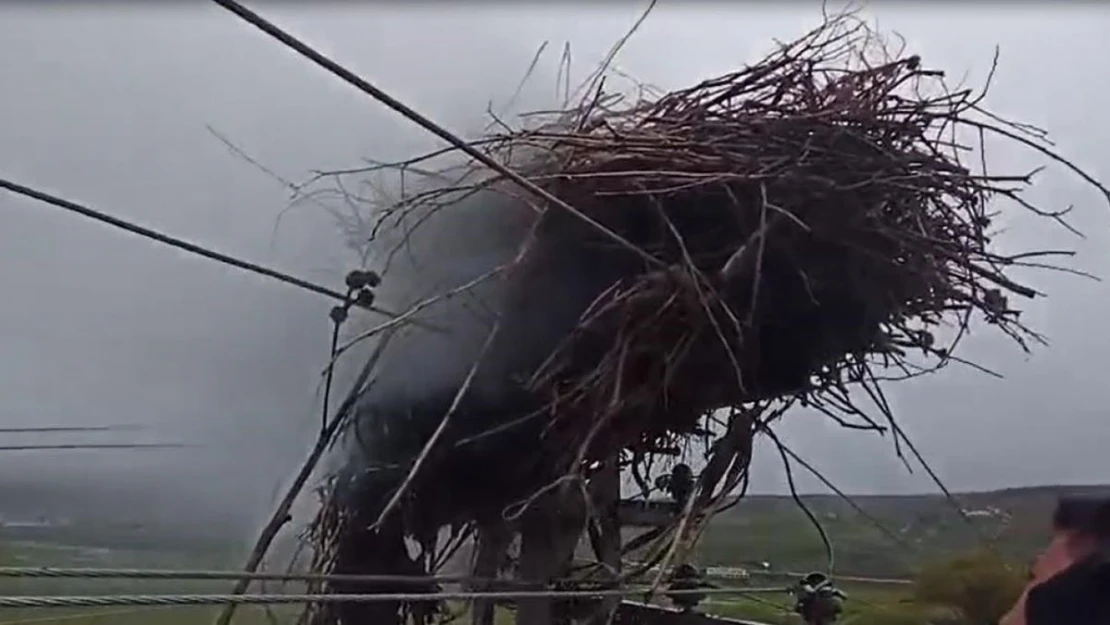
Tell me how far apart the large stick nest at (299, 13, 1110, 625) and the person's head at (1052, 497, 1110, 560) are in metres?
0.40

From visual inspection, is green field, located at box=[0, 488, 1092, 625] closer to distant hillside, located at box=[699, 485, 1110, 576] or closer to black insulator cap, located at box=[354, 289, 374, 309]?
distant hillside, located at box=[699, 485, 1110, 576]

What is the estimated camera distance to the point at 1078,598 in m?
0.68

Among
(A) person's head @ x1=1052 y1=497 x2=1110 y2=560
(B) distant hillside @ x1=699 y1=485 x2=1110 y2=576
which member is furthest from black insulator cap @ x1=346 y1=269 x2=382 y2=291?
(A) person's head @ x1=1052 y1=497 x2=1110 y2=560

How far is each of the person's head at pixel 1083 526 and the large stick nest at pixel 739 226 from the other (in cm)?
40

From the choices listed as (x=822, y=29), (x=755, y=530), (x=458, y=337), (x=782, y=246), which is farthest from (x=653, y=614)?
(x=822, y=29)

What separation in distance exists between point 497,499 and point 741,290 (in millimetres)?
411

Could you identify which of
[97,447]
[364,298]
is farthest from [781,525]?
[97,447]

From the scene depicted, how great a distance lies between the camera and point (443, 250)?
1.22 metres

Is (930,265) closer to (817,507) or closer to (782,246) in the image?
(782,246)

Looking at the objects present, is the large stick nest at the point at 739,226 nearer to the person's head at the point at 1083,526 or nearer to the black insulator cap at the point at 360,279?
the black insulator cap at the point at 360,279

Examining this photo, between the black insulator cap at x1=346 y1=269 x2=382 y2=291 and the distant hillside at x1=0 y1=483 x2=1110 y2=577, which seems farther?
the black insulator cap at x1=346 y1=269 x2=382 y2=291

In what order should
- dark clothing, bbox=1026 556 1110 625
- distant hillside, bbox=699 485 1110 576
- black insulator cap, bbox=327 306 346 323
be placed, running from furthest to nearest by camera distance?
distant hillside, bbox=699 485 1110 576, black insulator cap, bbox=327 306 346 323, dark clothing, bbox=1026 556 1110 625

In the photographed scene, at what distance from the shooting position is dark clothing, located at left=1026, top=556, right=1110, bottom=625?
669 mm

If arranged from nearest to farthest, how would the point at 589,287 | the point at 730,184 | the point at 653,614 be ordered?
the point at 730,184, the point at 589,287, the point at 653,614
